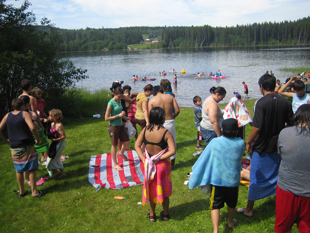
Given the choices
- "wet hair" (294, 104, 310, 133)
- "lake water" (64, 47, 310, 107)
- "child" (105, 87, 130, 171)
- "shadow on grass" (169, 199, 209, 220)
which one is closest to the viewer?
"wet hair" (294, 104, 310, 133)

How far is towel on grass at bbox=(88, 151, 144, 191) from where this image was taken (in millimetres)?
5473

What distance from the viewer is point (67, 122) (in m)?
12.1

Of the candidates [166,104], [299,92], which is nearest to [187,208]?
[166,104]

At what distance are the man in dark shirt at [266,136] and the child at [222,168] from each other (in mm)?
587

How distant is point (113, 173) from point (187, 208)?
2.29 meters

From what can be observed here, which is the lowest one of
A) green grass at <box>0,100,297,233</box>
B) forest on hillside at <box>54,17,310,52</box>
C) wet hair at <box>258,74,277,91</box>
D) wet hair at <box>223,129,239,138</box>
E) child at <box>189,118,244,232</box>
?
green grass at <box>0,100,297,233</box>

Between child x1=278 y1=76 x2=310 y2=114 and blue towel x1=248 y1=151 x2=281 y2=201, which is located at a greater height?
child x1=278 y1=76 x2=310 y2=114

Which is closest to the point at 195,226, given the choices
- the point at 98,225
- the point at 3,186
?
the point at 98,225

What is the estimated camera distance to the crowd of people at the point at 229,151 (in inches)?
111

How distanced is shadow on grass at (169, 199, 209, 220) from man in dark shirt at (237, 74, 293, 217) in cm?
83

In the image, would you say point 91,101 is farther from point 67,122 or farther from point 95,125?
point 95,125

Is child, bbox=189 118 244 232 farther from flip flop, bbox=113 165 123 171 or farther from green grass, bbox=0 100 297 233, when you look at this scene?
flip flop, bbox=113 165 123 171

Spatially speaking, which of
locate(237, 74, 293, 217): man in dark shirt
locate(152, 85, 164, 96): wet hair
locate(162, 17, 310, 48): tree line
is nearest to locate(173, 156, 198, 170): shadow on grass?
locate(152, 85, 164, 96): wet hair

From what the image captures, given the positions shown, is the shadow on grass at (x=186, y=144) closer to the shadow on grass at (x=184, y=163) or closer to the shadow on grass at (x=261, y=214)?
the shadow on grass at (x=184, y=163)
